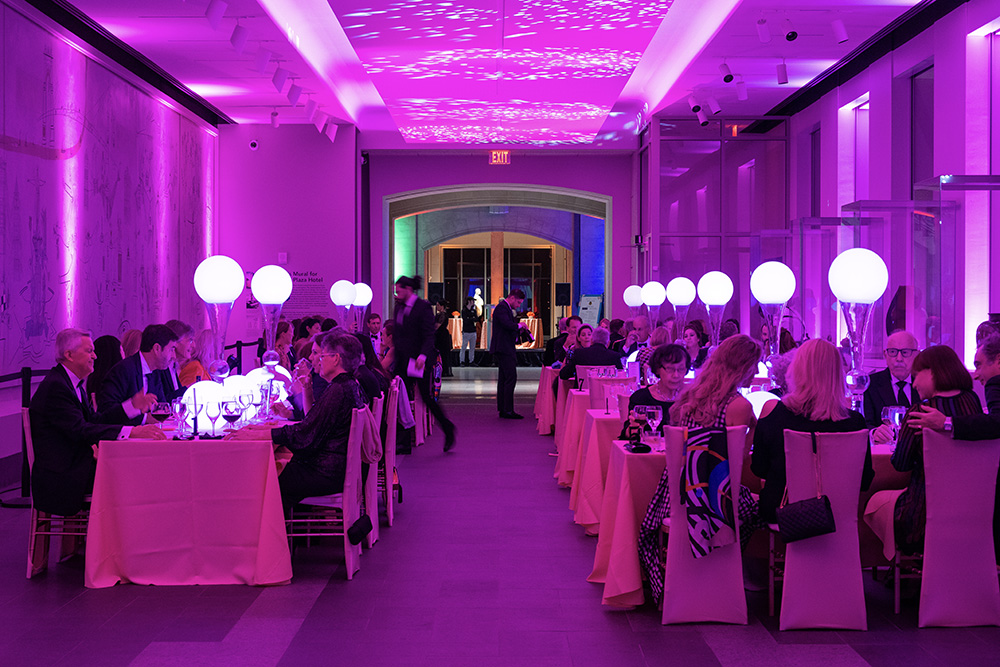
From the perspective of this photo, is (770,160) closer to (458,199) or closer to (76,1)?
(458,199)

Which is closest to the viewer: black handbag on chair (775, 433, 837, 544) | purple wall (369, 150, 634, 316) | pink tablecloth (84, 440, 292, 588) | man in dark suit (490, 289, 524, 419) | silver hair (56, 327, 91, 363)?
black handbag on chair (775, 433, 837, 544)

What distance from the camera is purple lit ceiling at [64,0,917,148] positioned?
8.74m

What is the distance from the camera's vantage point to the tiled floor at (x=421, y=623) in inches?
147

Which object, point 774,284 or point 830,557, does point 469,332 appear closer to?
point 774,284

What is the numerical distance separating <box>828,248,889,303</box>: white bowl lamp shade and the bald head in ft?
1.07

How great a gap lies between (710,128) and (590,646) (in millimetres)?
11397

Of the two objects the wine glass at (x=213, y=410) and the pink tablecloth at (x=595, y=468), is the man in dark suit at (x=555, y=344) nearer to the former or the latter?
the pink tablecloth at (x=595, y=468)

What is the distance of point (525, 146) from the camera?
623 inches

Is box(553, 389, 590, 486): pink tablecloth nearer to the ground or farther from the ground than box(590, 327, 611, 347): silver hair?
nearer to the ground

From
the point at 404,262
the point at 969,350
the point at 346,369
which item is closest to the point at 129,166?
the point at 346,369

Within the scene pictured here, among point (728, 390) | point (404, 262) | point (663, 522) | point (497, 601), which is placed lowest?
point (497, 601)

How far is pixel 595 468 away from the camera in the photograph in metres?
5.85

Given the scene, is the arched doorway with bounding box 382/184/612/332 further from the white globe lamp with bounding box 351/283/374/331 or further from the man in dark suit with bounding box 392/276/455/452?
the man in dark suit with bounding box 392/276/455/452

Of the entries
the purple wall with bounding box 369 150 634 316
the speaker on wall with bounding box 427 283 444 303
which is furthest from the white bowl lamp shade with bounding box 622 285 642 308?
the speaker on wall with bounding box 427 283 444 303
